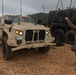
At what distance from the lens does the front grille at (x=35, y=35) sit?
7595mm

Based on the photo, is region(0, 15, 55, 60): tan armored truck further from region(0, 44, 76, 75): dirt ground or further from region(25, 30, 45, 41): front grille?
region(0, 44, 76, 75): dirt ground

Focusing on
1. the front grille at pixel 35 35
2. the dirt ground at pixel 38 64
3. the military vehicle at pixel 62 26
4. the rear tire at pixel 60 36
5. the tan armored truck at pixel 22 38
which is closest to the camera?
the dirt ground at pixel 38 64

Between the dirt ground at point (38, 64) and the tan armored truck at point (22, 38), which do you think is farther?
the tan armored truck at point (22, 38)

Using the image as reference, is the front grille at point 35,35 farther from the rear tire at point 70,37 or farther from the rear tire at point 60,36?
the rear tire at point 60,36

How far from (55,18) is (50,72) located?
316 inches

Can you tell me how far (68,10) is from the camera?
13.5m

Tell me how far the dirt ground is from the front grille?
2.74 ft

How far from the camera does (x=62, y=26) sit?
13.6 m

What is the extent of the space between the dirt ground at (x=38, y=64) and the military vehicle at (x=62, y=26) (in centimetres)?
343

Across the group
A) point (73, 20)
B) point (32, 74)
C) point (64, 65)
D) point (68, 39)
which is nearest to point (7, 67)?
point (32, 74)

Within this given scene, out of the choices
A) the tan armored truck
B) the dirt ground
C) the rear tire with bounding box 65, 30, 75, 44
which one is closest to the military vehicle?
the rear tire with bounding box 65, 30, 75, 44

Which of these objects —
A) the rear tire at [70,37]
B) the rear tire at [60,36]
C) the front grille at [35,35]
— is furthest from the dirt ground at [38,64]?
the rear tire at [60,36]

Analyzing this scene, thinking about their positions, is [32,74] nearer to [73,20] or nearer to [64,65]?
[64,65]

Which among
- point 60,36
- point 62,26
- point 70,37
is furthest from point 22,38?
point 62,26
